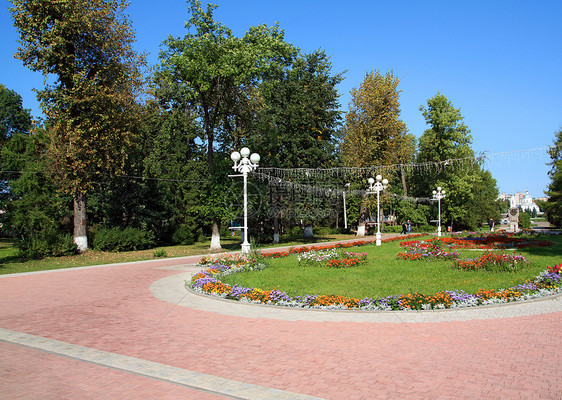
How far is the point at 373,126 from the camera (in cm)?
4222

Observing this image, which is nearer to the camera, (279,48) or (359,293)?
(359,293)

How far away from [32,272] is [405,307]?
1558 centimetres

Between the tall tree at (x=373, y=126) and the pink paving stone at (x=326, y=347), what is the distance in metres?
34.4

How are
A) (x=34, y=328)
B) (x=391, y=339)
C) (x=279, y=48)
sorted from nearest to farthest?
1. (x=391, y=339)
2. (x=34, y=328)
3. (x=279, y=48)

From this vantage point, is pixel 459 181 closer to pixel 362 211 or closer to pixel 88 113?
pixel 362 211

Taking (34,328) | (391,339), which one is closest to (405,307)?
(391,339)

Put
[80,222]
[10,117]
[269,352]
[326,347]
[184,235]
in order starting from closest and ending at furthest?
[269,352], [326,347], [80,222], [184,235], [10,117]

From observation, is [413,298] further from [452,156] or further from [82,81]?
[452,156]

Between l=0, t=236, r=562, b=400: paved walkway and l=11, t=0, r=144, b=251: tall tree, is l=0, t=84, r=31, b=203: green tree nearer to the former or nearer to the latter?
l=11, t=0, r=144, b=251: tall tree

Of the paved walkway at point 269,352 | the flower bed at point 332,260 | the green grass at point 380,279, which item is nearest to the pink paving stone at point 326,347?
the paved walkway at point 269,352

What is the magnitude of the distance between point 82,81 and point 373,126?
27842 mm

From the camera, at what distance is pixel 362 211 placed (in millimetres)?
44125

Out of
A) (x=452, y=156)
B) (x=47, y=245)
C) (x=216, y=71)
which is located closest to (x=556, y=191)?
(x=452, y=156)

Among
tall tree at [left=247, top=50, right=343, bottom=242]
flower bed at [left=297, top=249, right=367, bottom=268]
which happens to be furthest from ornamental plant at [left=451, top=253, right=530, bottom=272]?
tall tree at [left=247, top=50, right=343, bottom=242]
